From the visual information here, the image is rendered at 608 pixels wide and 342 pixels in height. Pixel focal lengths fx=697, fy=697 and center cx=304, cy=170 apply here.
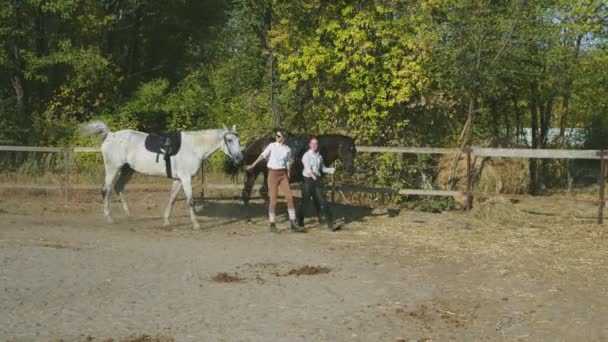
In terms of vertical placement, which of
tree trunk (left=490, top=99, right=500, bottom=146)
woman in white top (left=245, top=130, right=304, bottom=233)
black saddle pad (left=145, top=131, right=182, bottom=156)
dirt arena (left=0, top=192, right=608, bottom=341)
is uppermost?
tree trunk (left=490, top=99, right=500, bottom=146)

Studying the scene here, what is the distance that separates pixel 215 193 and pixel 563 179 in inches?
435

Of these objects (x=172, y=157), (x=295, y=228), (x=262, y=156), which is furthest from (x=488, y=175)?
(x=172, y=157)

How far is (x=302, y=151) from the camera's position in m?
13.4

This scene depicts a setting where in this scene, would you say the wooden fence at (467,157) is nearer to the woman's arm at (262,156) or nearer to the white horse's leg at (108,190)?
the woman's arm at (262,156)

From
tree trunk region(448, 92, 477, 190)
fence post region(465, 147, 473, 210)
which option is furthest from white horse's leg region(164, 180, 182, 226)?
tree trunk region(448, 92, 477, 190)

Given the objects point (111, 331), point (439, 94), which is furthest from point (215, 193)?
point (111, 331)

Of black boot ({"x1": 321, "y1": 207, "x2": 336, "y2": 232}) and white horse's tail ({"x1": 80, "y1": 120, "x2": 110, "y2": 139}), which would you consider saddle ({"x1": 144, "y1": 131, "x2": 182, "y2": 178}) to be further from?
black boot ({"x1": 321, "y1": 207, "x2": 336, "y2": 232})

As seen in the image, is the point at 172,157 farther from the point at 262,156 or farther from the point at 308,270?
the point at 308,270

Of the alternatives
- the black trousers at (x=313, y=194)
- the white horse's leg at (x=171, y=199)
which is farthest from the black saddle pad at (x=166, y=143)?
the black trousers at (x=313, y=194)

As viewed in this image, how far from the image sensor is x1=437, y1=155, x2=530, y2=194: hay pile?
1570 cm

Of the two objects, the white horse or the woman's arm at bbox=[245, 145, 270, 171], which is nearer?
the woman's arm at bbox=[245, 145, 270, 171]

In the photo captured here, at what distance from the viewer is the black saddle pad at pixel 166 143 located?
502 inches

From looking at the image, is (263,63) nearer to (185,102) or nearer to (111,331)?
(185,102)

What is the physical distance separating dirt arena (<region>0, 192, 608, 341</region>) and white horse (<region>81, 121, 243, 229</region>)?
81cm
